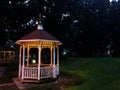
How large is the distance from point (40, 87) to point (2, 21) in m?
19.8

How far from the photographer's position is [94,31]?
48.8m

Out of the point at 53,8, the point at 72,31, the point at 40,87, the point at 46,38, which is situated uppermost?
the point at 53,8

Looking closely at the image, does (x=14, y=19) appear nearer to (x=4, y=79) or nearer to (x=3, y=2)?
(x=3, y=2)

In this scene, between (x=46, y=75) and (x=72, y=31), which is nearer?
(x=46, y=75)

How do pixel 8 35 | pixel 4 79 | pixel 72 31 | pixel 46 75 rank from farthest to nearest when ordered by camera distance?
pixel 72 31 < pixel 8 35 < pixel 4 79 < pixel 46 75

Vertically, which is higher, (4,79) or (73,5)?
(73,5)

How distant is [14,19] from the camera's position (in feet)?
117

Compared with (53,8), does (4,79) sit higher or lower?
lower

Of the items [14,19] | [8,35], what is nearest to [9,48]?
[8,35]

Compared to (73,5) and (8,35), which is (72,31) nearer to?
(73,5)

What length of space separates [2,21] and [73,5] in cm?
1052

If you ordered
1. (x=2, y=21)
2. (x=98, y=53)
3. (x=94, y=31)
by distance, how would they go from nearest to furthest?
1. (x=2, y=21)
2. (x=94, y=31)
3. (x=98, y=53)

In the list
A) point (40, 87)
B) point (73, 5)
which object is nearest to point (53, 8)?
point (73, 5)

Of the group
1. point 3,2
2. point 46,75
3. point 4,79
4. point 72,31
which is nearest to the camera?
point 46,75
